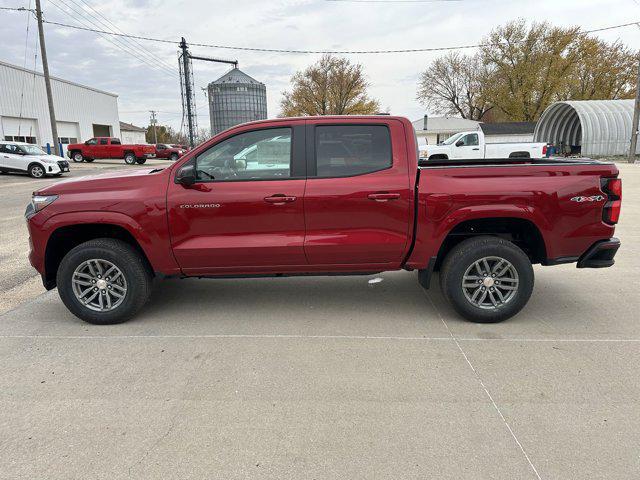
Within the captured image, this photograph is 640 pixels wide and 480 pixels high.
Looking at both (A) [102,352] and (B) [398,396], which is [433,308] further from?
(A) [102,352]

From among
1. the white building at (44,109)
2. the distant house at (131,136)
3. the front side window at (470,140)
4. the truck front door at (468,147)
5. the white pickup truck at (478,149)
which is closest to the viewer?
the white pickup truck at (478,149)

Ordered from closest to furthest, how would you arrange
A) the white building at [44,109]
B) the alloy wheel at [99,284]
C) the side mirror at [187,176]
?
the side mirror at [187,176]
the alloy wheel at [99,284]
the white building at [44,109]

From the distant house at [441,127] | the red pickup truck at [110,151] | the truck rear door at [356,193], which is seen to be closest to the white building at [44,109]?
the red pickup truck at [110,151]

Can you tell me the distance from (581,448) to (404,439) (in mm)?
983

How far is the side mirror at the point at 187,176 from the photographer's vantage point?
381cm

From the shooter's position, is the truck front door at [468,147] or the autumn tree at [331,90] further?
the autumn tree at [331,90]

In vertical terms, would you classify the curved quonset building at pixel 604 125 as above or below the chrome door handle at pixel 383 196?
above

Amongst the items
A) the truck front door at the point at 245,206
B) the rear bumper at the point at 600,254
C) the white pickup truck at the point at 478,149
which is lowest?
the rear bumper at the point at 600,254

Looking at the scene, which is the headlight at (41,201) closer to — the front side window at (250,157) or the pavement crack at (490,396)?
the front side window at (250,157)

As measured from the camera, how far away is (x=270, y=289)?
517cm

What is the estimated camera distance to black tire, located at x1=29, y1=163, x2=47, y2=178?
20.7 meters

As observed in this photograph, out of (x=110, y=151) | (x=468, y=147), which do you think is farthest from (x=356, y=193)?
(x=110, y=151)

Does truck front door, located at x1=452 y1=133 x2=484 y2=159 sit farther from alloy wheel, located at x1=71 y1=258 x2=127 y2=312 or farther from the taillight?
alloy wheel, located at x1=71 y1=258 x2=127 y2=312

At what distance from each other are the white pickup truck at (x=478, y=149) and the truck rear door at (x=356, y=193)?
579 inches
